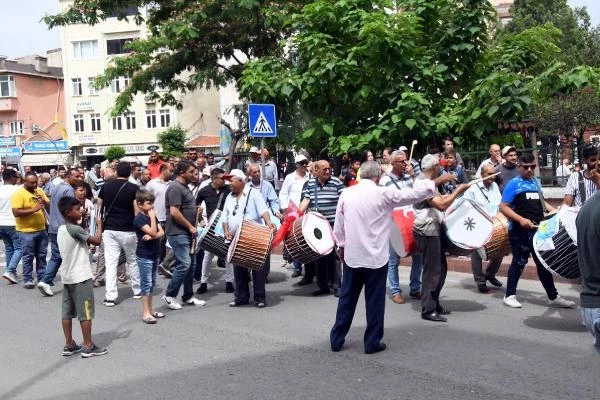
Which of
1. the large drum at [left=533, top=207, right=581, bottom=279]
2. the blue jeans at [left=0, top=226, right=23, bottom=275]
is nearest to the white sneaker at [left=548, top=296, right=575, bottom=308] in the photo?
Result: the large drum at [left=533, top=207, right=581, bottom=279]

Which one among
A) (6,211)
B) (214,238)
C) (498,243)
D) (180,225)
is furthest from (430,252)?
(6,211)

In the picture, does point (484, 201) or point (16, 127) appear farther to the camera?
point (16, 127)

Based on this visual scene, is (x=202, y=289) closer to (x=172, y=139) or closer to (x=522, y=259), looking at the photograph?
(x=522, y=259)

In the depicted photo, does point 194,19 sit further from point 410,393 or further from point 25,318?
point 410,393


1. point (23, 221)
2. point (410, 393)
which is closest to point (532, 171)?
point (410, 393)

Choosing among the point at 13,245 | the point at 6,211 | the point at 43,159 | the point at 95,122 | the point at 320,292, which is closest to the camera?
the point at 320,292

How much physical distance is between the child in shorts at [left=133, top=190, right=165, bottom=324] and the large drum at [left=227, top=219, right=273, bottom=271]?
909 mm

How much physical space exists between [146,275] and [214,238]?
51.9 inches

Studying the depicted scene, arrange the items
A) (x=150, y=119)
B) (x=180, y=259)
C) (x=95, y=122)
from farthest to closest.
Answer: (x=95, y=122)
(x=150, y=119)
(x=180, y=259)

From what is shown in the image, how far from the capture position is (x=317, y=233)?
8945 millimetres

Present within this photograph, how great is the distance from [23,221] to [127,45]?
8.81 meters

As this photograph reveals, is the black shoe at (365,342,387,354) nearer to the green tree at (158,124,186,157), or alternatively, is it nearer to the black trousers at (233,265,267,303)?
the black trousers at (233,265,267,303)

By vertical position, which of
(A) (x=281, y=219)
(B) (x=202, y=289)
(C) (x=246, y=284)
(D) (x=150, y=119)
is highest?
(D) (x=150, y=119)

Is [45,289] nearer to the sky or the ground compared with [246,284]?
nearer to the ground
